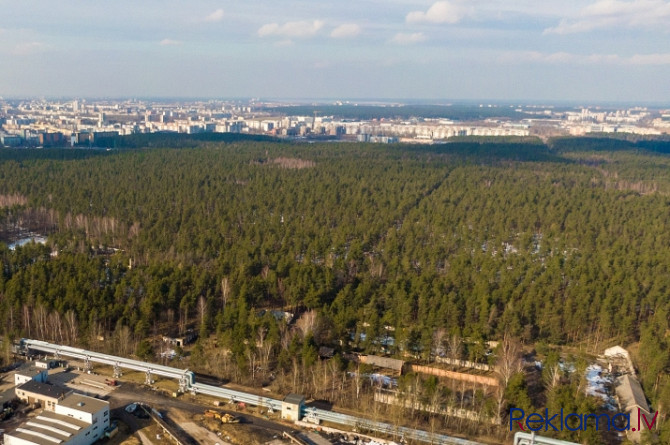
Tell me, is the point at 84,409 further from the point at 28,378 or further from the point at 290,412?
the point at 290,412

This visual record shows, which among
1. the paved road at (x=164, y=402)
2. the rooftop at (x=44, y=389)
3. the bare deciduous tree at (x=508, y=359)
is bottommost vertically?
the paved road at (x=164, y=402)

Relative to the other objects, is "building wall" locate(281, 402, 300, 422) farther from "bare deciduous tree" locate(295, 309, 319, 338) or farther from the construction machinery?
"bare deciduous tree" locate(295, 309, 319, 338)

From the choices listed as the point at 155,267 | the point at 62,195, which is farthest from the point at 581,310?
the point at 62,195

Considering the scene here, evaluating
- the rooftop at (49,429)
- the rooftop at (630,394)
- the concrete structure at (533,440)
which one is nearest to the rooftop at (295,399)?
the rooftop at (49,429)

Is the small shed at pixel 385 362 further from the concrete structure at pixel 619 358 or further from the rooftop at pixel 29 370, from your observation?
the rooftop at pixel 29 370

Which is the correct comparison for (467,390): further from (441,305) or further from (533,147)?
(533,147)

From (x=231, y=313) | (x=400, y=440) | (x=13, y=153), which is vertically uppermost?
(x=13, y=153)
